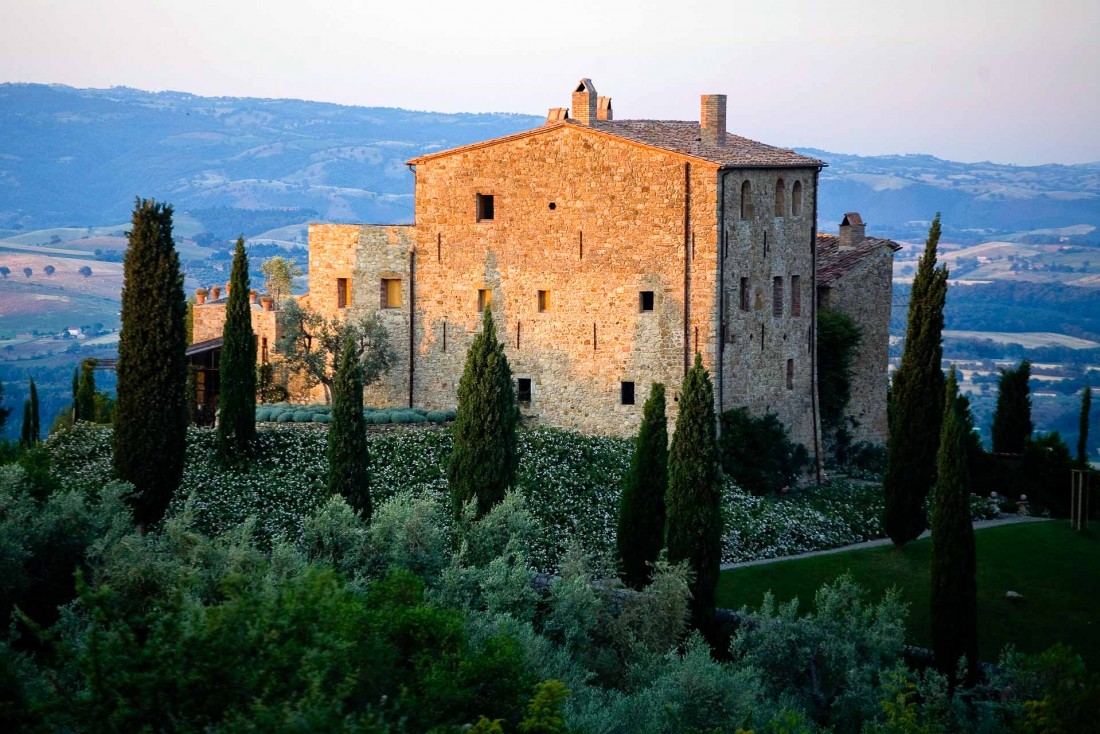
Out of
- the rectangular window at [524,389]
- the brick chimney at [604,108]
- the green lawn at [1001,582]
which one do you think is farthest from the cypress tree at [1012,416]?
the rectangular window at [524,389]

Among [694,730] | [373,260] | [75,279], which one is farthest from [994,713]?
[75,279]

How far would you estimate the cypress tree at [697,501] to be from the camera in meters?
29.9

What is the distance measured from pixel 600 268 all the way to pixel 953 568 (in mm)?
15297

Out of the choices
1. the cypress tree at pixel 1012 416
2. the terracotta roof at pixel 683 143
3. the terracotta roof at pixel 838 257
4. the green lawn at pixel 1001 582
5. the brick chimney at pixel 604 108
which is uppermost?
the brick chimney at pixel 604 108

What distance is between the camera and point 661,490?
32.3 m

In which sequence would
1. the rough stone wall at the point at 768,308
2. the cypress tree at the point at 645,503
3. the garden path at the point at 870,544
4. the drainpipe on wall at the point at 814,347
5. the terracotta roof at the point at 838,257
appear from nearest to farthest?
the cypress tree at the point at 645,503 < the garden path at the point at 870,544 < the rough stone wall at the point at 768,308 < the drainpipe on wall at the point at 814,347 < the terracotta roof at the point at 838,257

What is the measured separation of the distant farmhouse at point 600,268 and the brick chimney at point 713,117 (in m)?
0.05

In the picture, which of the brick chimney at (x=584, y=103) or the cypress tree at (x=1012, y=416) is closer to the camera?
the brick chimney at (x=584, y=103)

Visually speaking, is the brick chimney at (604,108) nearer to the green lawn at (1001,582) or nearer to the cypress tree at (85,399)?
the green lawn at (1001,582)

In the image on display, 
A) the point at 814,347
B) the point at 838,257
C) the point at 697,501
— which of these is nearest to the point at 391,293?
the point at 814,347

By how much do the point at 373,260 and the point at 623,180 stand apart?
25.0 ft

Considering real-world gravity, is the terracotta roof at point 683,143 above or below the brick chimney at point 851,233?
above

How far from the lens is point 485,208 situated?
4222 cm

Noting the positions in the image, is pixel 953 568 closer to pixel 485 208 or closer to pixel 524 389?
pixel 524 389
